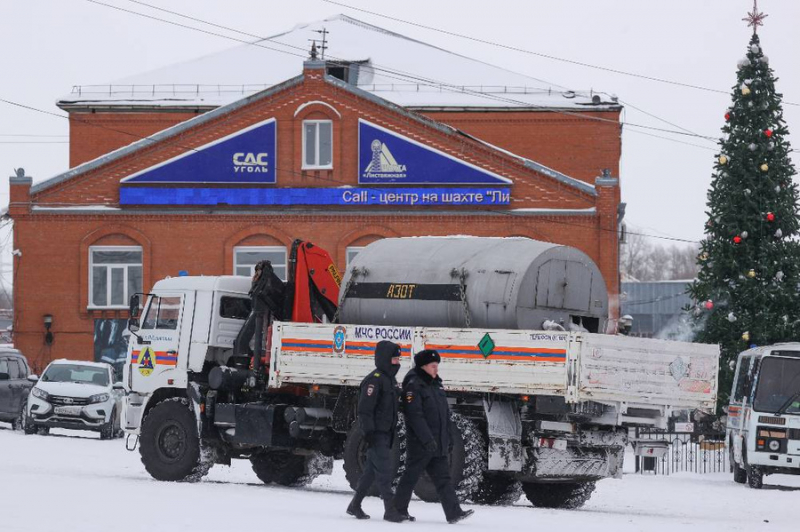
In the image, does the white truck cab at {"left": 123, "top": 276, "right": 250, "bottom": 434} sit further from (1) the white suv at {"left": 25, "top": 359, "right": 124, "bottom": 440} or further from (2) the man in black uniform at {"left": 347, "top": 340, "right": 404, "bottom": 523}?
(1) the white suv at {"left": 25, "top": 359, "right": 124, "bottom": 440}

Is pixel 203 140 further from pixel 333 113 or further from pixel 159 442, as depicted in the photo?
pixel 159 442

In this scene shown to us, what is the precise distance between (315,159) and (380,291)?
25400mm

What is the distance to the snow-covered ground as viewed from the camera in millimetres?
12797

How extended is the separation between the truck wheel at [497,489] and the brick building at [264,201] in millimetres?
24975

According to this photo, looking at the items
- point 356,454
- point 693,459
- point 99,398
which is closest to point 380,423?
point 356,454

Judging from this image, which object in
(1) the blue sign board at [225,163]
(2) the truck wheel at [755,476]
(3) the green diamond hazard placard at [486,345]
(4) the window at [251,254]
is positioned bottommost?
(2) the truck wheel at [755,476]

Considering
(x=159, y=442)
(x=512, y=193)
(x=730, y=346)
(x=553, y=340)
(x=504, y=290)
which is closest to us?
(x=553, y=340)

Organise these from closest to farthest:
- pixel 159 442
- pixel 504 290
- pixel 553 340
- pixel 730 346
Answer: pixel 553 340, pixel 504 290, pixel 159 442, pixel 730 346

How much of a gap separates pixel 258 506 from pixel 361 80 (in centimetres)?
3836

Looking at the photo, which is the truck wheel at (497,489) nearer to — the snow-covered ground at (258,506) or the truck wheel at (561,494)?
the snow-covered ground at (258,506)

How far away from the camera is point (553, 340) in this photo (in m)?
16.5

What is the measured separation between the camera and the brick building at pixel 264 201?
141 feet

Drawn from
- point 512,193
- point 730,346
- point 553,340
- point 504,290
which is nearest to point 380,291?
point 504,290

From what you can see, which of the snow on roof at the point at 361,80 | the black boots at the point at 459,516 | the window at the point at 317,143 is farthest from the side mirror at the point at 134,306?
the snow on roof at the point at 361,80
